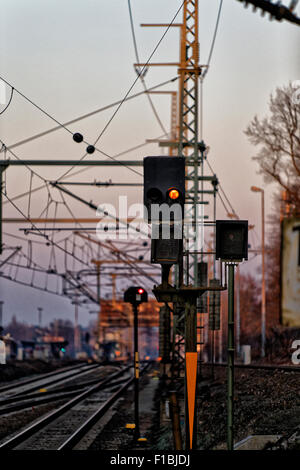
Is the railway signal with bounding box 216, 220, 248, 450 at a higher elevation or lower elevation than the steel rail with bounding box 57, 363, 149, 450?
higher

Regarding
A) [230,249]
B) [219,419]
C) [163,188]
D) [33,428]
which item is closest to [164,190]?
[163,188]

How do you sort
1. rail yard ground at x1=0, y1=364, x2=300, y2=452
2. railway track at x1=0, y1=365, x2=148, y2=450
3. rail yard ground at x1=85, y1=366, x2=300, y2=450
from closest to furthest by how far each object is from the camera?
1. rail yard ground at x1=85, y1=366, x2=300, y2=450
2. rail yard ground at x1=0, y1=364, x2=300, y2=452
3. railway track at x1=0, y1=365, x2=148, y2=450

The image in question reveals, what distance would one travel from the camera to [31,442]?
15.3 metres

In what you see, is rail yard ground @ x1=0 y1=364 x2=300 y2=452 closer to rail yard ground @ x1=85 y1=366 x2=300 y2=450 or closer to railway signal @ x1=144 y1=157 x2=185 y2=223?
rail yard ground @ x1=85 y1=366 x2=300 y2=450

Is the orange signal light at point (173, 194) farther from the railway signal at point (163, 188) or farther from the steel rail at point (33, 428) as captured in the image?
the steel rail at point (33, 428)

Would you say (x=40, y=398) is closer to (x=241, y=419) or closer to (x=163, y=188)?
(x=241, y=419)

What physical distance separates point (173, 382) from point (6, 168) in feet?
25.9

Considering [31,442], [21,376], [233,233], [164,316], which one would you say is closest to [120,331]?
[21,376]

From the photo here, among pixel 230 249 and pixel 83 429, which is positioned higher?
pixel 230 249

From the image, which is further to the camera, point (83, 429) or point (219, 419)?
point (83, 429)

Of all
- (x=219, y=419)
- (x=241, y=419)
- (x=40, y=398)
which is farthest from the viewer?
(x=40, y=398)

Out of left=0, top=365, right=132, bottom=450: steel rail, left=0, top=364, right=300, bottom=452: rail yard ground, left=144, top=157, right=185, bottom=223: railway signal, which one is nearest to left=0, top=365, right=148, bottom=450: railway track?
left=0, top=365, right=132, bottom=450: steel rail
